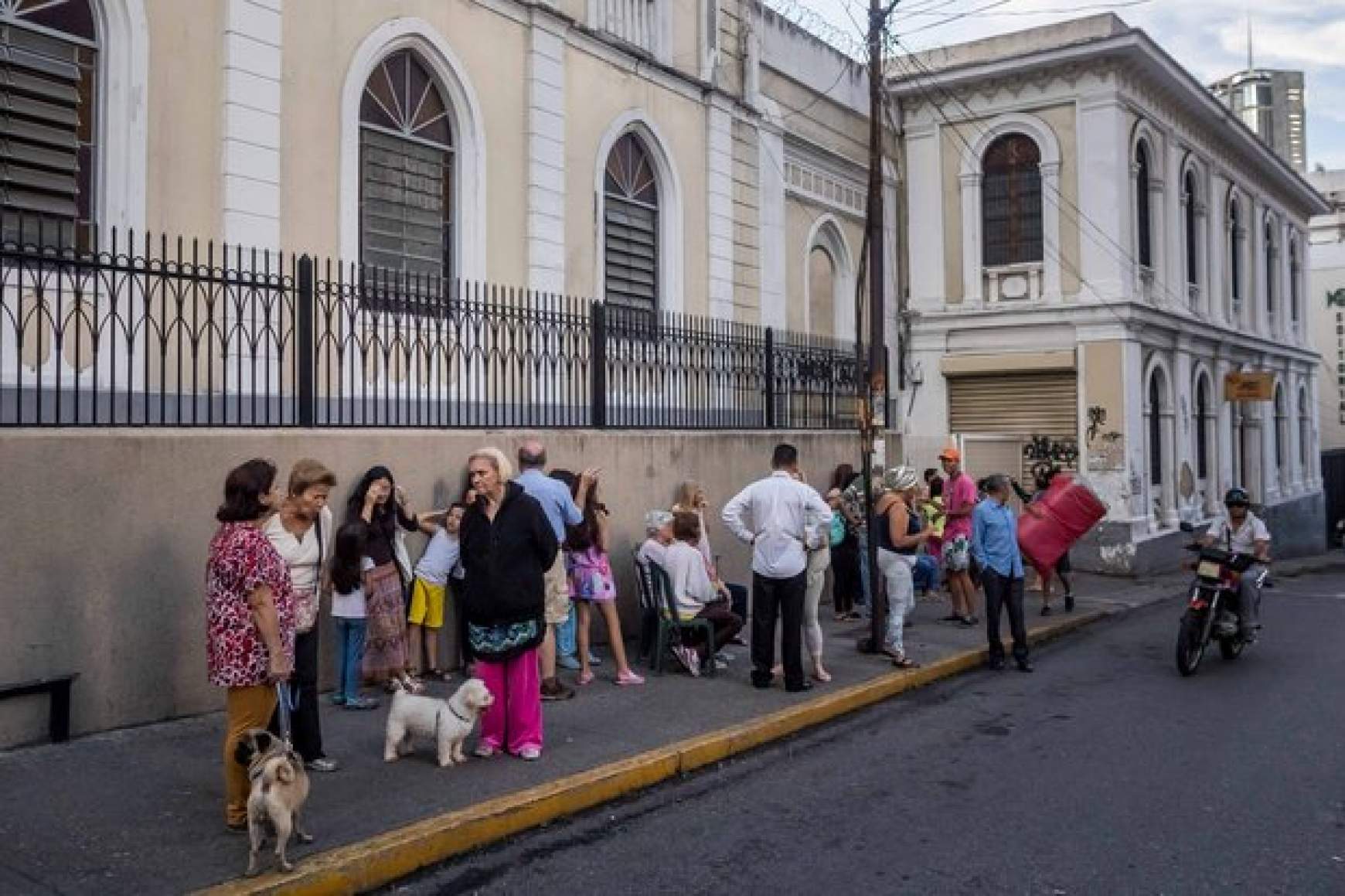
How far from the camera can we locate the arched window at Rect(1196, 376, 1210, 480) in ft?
72.3

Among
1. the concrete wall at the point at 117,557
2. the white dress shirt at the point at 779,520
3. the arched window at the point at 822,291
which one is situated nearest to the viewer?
the concrete wall at the point at 117,557

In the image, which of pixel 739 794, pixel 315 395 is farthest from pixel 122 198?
pixel 739 794

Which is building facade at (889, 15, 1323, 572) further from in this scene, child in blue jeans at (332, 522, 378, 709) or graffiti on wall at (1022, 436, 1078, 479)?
child in blue jeans at (332, 522, 378, 709)

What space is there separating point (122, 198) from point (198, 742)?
409 centimetres

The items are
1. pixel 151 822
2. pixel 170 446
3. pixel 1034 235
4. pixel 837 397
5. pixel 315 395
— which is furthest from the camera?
pixel 1034 235

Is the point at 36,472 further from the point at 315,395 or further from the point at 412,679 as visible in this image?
the point at 412,679

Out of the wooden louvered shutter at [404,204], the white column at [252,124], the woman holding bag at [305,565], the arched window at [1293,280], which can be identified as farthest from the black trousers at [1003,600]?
the arched window at [1293,280]

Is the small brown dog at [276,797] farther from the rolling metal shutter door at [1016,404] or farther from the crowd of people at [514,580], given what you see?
the rolling metal shutter door at [1016,404]

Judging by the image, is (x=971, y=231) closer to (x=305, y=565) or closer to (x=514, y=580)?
(x=514, y=580)

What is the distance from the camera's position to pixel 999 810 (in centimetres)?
576

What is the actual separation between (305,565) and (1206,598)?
24.5ft

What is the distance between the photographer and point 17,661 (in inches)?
233

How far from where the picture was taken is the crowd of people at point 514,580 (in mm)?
4898

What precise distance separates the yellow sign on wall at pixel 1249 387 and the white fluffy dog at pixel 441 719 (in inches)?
793
